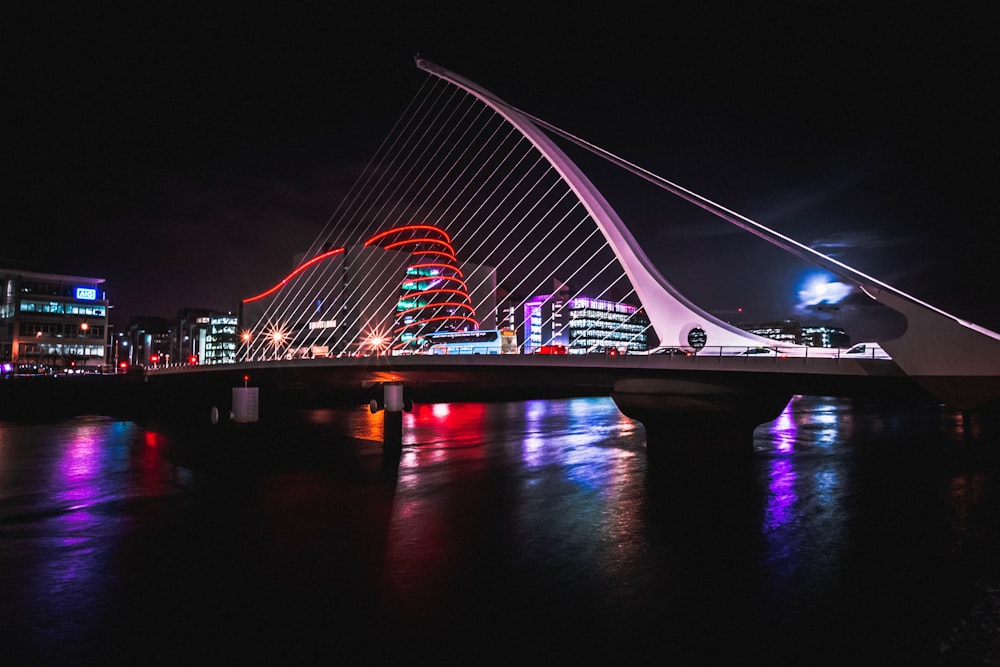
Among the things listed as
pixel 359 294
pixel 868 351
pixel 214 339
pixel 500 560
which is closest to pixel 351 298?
pixel 359 294

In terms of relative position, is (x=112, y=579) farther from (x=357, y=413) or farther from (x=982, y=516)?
(x=357, y=413)

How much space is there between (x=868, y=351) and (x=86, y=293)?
108 metres

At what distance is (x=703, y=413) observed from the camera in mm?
24234

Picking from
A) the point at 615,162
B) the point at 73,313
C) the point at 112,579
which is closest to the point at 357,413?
the point at 615,162

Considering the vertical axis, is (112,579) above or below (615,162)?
below

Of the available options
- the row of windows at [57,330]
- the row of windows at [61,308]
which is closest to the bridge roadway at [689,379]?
the row of windows at [57,330]

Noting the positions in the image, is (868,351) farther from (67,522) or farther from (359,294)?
(359,294)

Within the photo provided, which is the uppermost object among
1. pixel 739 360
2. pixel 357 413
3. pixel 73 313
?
pixel 73 313

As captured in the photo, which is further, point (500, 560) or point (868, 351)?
point (868, 351)

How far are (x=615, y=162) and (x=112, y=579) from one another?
76.0ft

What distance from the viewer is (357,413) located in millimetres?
50469

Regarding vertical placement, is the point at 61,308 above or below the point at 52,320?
above

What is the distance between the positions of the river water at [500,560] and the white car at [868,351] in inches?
170

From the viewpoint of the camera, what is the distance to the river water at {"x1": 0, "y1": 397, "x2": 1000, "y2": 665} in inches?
352
